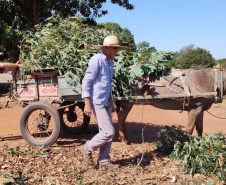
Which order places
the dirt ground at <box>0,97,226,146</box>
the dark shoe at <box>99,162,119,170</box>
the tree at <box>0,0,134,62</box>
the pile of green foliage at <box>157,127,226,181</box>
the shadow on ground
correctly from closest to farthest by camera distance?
the pile of green foliage at <box>157,127,226,181</box> → the dark shoe at <box>99,162,119,170</box> → the shadow on ground → the dirt ground at <box>0,97,226,146</box> → the tree at <box>0,0,134,62</box>

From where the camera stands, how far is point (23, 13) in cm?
1306

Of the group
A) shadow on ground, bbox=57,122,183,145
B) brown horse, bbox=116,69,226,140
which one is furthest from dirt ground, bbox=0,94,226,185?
brown horse, bbox=116,69,226,140

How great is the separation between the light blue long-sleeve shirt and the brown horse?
1.61 meters

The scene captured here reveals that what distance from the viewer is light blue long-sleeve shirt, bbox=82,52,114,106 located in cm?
430

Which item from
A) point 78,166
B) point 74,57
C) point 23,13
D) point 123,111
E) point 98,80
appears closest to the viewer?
point 98,80

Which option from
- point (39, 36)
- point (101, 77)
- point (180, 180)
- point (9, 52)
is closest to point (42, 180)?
point (101, 77)

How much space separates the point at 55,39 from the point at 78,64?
808 millimetres

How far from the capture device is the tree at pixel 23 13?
11.9 metres

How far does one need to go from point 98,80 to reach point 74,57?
145 centimetres

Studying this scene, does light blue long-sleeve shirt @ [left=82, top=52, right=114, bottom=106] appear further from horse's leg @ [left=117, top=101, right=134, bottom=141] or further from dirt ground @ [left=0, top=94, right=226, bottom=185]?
horse's leg @ [left=117, top=101, right=134, bottom=141]

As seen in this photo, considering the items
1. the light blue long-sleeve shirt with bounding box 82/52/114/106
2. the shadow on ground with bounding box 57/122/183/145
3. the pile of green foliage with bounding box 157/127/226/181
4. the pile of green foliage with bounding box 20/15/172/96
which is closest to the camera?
the light blue long-sleeve shirt with bounding box 82/52/114/106

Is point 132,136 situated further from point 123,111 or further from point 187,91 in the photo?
point 187,91

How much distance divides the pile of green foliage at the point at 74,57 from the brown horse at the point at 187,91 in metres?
0.32

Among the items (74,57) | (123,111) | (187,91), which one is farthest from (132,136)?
(74,57)
